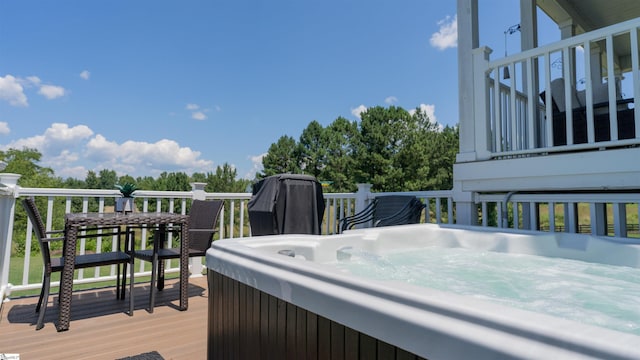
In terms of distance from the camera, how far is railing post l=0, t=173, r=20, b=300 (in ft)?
9.97

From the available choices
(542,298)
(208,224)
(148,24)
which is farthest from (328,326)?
(148,24)

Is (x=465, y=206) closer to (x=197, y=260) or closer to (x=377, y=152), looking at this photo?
(x=197, y=260)

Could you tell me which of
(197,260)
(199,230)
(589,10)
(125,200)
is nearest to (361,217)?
(199,230)

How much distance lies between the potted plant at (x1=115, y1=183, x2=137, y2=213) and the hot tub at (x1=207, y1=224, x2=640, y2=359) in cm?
170

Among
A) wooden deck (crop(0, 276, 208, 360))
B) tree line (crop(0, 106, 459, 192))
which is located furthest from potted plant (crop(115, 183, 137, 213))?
tree line (crop(0, 106, 459, 192))

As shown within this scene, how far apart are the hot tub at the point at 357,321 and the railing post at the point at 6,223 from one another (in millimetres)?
2555

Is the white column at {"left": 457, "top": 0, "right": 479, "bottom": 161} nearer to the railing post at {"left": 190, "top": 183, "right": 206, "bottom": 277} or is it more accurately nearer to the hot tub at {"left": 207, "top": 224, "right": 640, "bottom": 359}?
the hot tub at {"left": 207, "top": 224, "right": 640, "bottom": 359}

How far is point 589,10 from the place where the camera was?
19.5ft

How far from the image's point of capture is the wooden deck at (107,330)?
83.9 inches

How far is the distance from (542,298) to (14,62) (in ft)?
86.6

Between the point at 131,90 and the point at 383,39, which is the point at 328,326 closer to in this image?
the point at 383,39

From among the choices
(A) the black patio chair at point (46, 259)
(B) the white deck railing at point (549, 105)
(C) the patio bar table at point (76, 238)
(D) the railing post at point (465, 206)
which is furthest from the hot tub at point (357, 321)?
(B) the white deck railing at point (549, 105)

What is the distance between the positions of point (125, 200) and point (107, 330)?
117 cm

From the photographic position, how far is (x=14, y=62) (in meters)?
19.2
